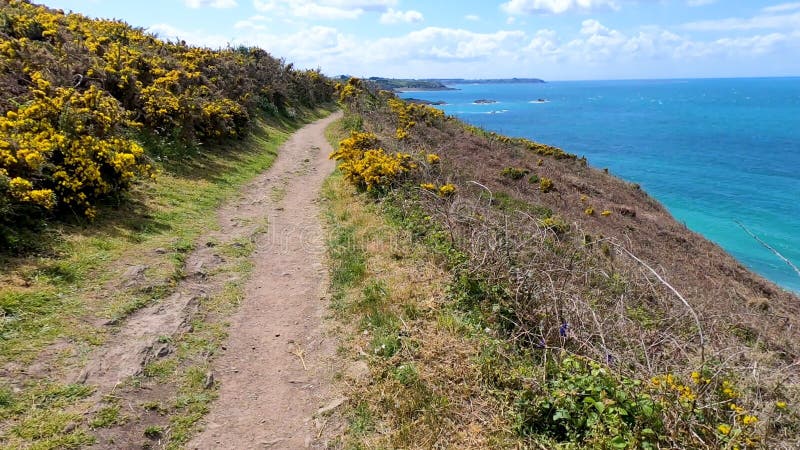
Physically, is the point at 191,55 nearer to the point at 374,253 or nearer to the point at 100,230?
the point at 100,230

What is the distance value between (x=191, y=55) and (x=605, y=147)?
5676cm

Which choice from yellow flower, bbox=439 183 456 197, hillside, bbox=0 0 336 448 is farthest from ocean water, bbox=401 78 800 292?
hillside, bbox=0 0 336 448

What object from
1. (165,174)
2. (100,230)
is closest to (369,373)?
(100,230)

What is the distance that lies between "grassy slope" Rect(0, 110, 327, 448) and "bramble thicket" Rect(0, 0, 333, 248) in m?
0.63

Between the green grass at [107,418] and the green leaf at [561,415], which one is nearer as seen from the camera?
the green leaf at [561,415]

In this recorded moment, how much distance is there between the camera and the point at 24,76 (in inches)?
400

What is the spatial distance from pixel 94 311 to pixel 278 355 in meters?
2.30

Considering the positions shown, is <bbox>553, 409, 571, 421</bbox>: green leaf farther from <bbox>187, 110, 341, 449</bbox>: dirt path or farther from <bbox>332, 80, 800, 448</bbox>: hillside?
<bbox>187, 110, 341, 449</bbox>: dirt path

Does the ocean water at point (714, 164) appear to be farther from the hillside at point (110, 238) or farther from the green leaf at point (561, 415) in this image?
the hillside at point (110, 238)

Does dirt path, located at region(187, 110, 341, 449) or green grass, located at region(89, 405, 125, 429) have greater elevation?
green grass, located at region(89, 405, 125, 429)

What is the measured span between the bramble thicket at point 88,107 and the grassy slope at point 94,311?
0.63 meters

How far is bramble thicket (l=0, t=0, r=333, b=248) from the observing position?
23.6 ft

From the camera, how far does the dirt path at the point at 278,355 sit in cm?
466

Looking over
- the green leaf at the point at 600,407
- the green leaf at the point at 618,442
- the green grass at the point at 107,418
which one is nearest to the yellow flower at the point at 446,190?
the green leaf at the point at 600,407
